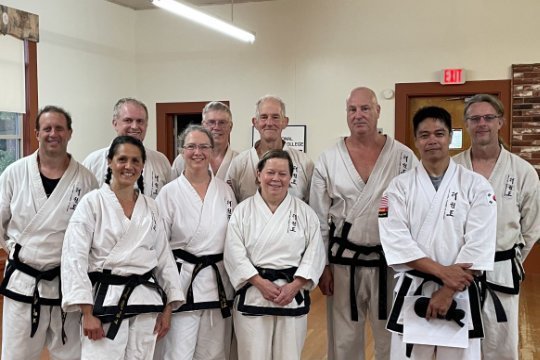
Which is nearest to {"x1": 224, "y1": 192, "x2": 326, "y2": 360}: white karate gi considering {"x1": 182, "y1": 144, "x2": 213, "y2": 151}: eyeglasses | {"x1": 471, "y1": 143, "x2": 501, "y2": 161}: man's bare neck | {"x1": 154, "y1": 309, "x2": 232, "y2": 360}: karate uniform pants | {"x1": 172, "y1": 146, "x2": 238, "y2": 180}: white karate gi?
{"x1": 154, "y1": 309, "x2": 232, "y2": 360}: karate uniform pants

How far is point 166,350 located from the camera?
257 centimetres

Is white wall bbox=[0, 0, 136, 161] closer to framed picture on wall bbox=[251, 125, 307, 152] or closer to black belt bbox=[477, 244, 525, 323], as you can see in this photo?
framed picture on wall bbox=[251, 125, 307, 152]

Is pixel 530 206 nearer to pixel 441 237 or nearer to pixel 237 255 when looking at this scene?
pixel 441 237

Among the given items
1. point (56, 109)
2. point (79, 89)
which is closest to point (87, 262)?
point (56, 109)

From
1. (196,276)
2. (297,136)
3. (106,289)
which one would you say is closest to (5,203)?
(106,289)

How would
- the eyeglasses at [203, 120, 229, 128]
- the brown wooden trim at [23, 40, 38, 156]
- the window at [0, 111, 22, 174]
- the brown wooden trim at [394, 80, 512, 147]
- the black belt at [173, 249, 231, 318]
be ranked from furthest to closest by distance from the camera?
the brown wooden trim at [394, 80, 512, 147] → the brown wooden trim at [23, 40, 38, 156] → the window at [0, 111, 22, 174] → the eyeglasses at [203, 120, 229, 128] → the black belt at [173, 249, 231, 318]

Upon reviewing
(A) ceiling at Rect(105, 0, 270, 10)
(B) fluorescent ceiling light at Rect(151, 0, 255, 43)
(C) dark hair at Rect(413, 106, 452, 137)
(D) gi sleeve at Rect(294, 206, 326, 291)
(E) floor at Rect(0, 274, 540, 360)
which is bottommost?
(E) floor at Rect(0, 274, 540, 360)

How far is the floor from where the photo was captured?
3614 mm

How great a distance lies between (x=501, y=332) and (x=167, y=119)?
5.82m

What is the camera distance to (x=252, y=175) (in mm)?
3078

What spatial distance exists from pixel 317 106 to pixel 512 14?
241 centimetres

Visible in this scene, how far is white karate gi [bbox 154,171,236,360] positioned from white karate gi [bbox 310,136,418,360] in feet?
1.88

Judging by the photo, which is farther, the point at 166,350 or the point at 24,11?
the point at 24,11

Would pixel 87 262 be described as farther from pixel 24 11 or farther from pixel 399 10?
pixel 399 10
